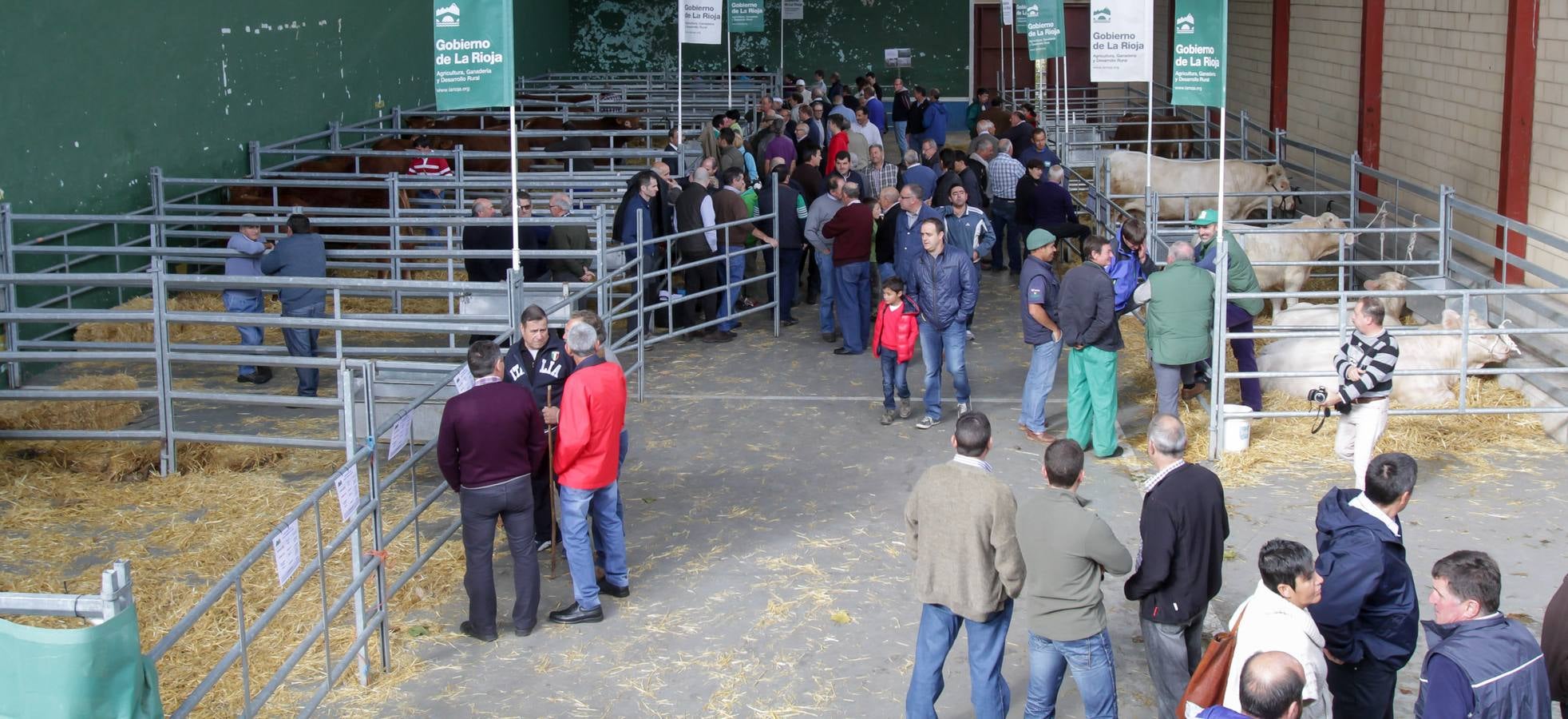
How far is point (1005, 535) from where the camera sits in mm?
6043

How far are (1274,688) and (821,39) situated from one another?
33.6 meters

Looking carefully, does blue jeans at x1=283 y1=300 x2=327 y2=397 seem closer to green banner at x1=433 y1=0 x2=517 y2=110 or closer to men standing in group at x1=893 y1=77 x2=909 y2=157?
green banner at x1=433 y1=0 x2=517 y2=110

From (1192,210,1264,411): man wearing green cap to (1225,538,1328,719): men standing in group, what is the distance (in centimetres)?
590

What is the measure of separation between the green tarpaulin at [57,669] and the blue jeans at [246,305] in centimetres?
806

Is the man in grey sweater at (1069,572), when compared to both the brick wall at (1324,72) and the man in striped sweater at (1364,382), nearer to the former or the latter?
the man in striped sweater at (1364,382)

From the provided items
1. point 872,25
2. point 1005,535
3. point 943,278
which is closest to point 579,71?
point 872,25

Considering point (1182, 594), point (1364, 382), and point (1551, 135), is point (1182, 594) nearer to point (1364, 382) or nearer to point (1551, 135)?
point (1364, 382)

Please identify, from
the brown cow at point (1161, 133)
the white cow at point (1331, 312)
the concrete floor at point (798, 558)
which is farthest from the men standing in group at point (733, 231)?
the brown cow at point (1161, 133)

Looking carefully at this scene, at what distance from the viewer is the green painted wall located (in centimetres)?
3644

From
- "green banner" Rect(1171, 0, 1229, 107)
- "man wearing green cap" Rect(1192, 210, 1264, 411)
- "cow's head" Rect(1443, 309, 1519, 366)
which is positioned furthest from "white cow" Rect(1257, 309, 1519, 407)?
"green banner" Rect(1171, 0, 1229, 107)

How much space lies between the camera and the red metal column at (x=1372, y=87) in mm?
17062

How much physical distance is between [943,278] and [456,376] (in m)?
4.33

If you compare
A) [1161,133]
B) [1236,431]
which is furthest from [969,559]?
[1161,133]

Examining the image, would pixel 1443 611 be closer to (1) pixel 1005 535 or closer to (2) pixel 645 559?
(1) pixel 1005 535
